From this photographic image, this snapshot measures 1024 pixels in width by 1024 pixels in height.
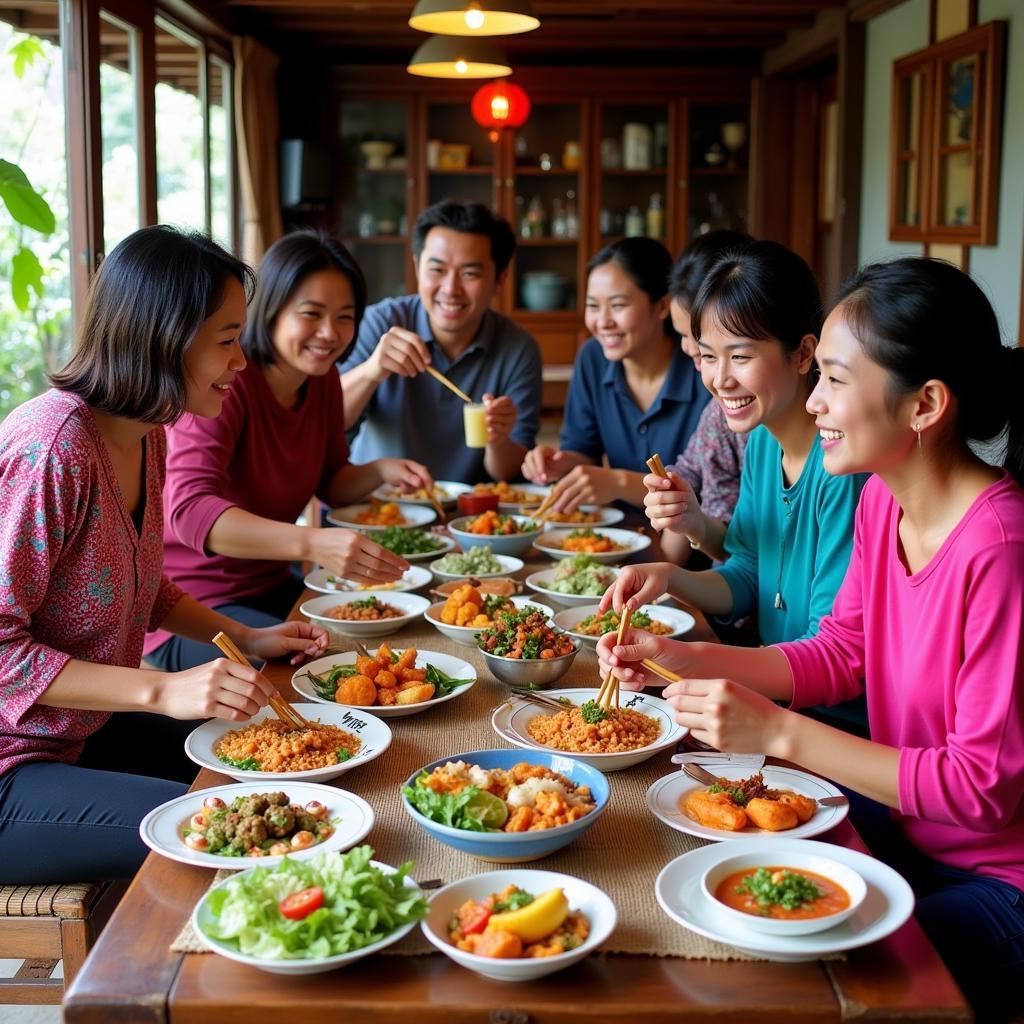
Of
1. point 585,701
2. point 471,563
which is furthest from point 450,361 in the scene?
point 585,701

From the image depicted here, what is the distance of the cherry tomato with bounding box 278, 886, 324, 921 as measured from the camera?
112 centimetres

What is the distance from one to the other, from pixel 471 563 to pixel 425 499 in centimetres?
75

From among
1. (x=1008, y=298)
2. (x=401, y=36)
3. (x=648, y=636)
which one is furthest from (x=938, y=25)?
(x=648, y=636)

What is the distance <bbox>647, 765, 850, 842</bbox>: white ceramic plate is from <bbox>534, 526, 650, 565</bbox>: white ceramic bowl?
3.82ft

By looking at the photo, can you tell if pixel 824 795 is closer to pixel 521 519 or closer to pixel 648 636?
pixel 648 636

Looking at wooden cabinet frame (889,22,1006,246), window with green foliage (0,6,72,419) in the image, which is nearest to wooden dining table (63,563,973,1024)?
window with green foliage (0,6,72,419)

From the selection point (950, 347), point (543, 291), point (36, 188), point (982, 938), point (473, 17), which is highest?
point (473, 17)

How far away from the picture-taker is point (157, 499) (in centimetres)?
212

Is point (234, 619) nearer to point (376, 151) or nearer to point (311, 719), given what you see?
point (311, 719)

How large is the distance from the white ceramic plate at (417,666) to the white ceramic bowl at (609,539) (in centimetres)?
76

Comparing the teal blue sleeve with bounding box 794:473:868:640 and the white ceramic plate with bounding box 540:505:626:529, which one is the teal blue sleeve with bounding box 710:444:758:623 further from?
the white ceramic plate with bounding box 540:505:626:529

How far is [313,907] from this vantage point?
3.70 feet

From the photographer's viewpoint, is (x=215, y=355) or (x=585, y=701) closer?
(x=585, y=701)

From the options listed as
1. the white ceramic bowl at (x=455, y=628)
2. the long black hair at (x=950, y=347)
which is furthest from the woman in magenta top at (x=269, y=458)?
the long black hair at (x=950, y=347)
